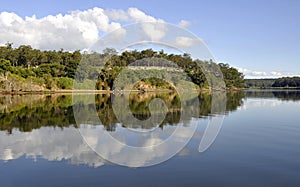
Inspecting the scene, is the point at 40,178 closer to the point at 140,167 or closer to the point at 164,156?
the point at 140,167

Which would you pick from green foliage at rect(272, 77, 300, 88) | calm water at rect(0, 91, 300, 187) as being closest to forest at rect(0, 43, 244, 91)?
calm water at rect(0, 91, 300, 187)

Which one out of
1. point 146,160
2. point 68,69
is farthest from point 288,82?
point 146,160

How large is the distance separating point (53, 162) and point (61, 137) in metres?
3.76

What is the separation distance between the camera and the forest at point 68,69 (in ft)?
153

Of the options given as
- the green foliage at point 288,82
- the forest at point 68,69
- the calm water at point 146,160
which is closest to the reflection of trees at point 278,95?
the forest at point 68,69

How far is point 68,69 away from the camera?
6259cm

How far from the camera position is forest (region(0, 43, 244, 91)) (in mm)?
46516

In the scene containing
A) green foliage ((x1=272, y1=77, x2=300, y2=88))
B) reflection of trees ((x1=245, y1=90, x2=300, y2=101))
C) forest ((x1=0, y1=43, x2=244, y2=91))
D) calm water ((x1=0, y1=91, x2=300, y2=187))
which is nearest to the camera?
calm water ((x1=0, y1=91, x2=300, y2=187))

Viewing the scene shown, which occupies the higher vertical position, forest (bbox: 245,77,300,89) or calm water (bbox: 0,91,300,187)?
forest (bbox: 245,77,300,89)

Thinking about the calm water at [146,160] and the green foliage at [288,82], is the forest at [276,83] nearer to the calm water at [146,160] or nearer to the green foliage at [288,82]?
the green foliage at [288,82]

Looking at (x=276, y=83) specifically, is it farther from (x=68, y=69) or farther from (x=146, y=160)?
(x=146, y=160)

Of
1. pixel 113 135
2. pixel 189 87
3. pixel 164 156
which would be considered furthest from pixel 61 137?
pixel 189 87

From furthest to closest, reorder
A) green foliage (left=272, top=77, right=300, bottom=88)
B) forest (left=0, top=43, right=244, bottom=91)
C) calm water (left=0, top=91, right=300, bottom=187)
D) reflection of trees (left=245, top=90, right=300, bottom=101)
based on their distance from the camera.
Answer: green foliage (left=272, top=77, right=300, bottom=88)
reflection of trees (left=245, top=90, right=300, bottom=101)
forest (left=0, top=43, right=244, bottom=91)
calm water (left=0, top=91, right=300, bottom=187)

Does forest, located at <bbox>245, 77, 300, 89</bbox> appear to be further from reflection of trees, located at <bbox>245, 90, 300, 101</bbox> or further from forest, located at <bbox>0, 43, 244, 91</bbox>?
forest, located at <bbox>0, 43, 244, 91</bbox>
